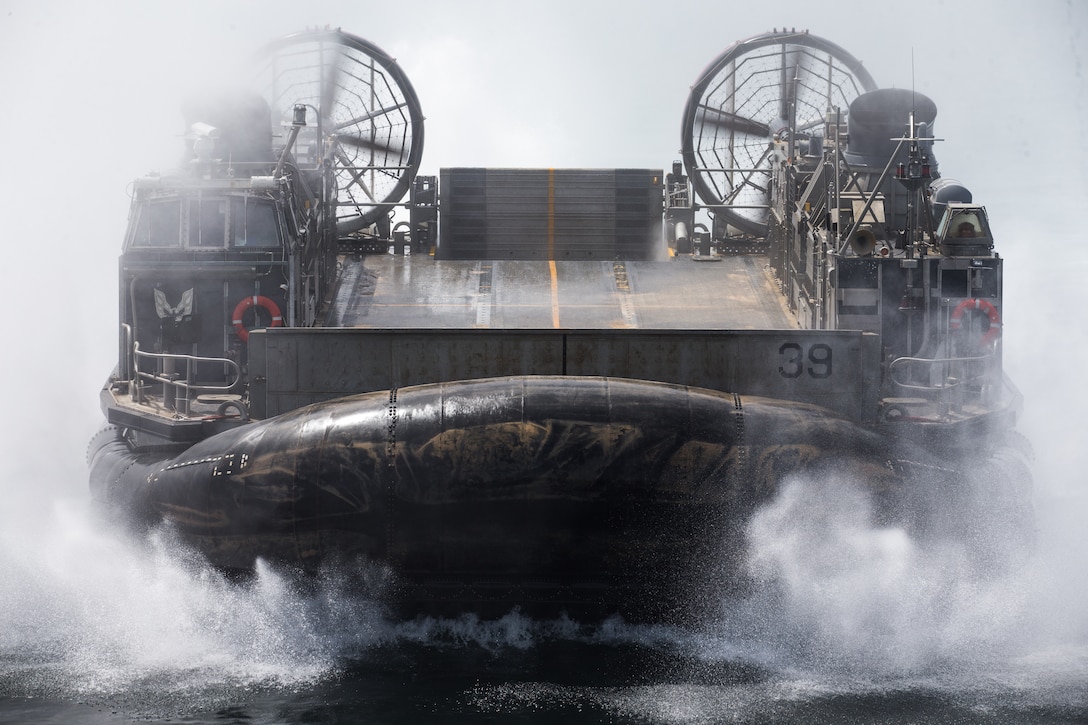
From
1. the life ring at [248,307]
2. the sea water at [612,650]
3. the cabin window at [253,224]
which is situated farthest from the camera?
the cabin window at [253,224]

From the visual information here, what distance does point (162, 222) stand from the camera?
14.1 meters

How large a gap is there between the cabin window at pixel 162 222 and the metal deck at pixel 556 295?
2.61m

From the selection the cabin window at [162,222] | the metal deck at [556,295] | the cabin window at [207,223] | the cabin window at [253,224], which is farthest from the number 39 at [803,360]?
the cabin window at [162,222]

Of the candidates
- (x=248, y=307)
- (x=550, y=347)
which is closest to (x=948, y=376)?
(x=550, y=347)

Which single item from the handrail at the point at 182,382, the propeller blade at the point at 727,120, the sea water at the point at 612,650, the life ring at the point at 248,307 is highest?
the propeller blade at the point at 727,120

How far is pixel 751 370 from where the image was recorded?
10500mm

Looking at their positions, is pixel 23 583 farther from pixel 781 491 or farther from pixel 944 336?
pixel 944 336

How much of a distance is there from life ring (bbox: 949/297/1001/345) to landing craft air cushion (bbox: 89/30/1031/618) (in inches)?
1.8

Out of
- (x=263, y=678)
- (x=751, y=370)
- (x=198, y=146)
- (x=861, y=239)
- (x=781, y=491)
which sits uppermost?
(x=198, y=146)

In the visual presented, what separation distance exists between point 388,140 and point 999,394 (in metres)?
11.0

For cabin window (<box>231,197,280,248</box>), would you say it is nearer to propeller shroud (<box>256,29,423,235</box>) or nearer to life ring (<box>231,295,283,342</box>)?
life ring (<box>231,295,283,342</box>)

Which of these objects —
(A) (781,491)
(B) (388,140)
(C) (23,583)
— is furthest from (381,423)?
(B) (388,140)

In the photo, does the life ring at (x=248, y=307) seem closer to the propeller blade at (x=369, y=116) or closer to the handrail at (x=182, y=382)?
the handrail at (x=182, y=382)

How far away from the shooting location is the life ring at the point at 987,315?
13.9m
